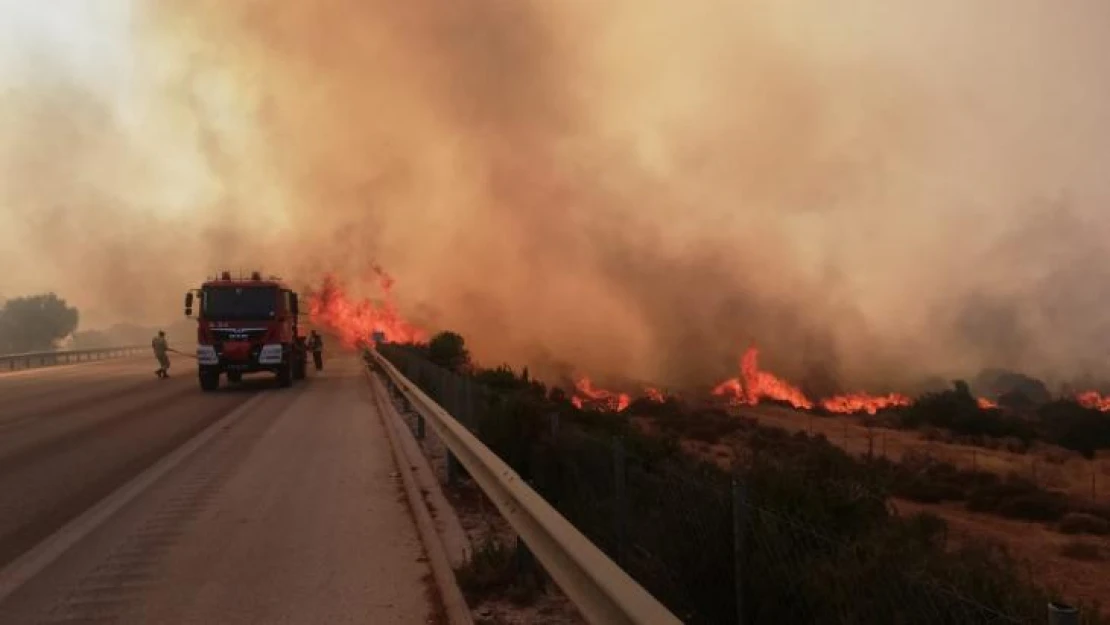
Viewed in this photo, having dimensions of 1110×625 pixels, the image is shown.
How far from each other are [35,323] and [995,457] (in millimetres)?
167155

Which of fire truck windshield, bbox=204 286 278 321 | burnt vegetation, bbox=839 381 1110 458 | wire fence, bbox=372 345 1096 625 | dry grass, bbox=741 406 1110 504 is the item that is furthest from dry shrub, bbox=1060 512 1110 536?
burnt vegetation, bbox=839 381 1110 458

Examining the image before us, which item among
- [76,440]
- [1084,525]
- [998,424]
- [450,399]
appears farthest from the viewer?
[998,424]

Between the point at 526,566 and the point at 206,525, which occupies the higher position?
the point at 526,566

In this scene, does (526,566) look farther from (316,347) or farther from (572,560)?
(316,347)

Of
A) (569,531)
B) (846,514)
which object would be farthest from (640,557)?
(569,531)

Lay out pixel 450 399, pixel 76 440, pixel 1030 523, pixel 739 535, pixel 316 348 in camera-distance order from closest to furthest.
Result: pixel 739 535 < pixel 76 440 < pixel 450 399 < pixel 1030 523 < pixel 316 348

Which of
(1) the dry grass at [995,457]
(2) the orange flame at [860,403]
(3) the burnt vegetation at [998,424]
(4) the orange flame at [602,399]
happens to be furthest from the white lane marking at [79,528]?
(2) the orange flame at [860,403]

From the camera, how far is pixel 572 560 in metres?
3.30

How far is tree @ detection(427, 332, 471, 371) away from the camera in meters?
33.2

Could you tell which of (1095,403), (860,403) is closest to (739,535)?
(1095,403)

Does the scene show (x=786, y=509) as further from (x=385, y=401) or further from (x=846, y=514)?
(x=385, y=401)

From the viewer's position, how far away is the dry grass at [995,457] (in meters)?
25.2

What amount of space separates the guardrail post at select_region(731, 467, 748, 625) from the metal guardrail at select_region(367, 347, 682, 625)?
761 millimetres

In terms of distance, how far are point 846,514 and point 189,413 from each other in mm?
14947
